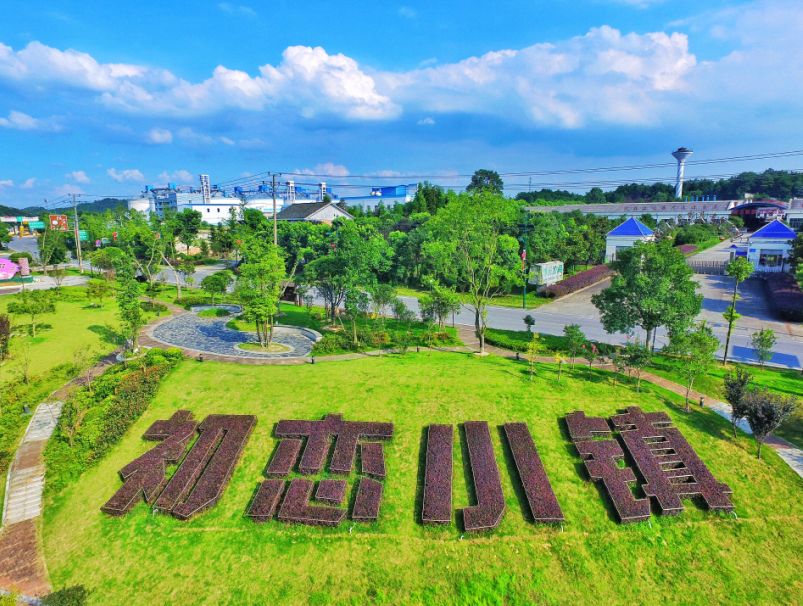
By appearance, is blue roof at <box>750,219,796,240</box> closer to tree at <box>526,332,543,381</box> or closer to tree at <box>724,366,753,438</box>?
tree at <box>526,332,543,381</box>

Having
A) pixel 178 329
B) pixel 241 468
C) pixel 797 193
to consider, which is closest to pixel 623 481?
pixel 241 468

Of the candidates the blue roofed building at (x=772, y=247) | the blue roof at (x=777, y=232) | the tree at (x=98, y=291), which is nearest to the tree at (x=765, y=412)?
the blue roofed building at (x=772, y=247)

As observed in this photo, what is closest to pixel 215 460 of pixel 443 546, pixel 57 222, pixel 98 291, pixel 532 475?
pixel 443 546

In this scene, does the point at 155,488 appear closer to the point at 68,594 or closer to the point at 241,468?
the point at 241,468

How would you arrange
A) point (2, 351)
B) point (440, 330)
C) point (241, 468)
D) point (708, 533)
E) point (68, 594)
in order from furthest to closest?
point (440, 330) < point (2, 351) < point (241, 468) < point (708, 533) < point (68, 594)

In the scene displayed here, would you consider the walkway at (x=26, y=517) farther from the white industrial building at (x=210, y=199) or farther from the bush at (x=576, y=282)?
the white industrial building at (x=210, y=199)
